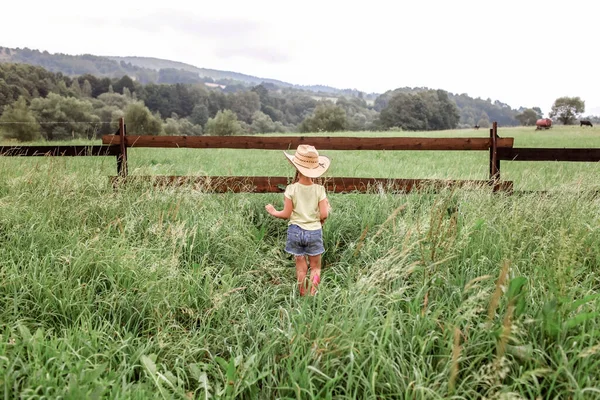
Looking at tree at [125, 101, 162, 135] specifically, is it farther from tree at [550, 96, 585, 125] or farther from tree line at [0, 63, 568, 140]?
tree at [550, 96, 585, 125]

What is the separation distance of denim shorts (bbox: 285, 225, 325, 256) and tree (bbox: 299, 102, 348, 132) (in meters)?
58.6

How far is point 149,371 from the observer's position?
8.58 ft

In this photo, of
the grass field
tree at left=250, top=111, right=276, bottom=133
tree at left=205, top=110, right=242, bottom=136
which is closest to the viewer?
the grass field

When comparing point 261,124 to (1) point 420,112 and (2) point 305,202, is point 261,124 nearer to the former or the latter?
(1) point 420,112

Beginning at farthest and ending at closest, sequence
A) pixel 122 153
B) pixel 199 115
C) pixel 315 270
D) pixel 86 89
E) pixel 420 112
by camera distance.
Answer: pixel 199 115 < pixel 86 89 < pixel 420 112 < pixel 122 153 < pixel 315 270

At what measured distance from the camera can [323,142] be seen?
6656 millimetres

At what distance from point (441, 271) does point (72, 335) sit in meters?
2.76

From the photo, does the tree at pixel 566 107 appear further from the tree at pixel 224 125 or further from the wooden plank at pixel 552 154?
the wooden plank at pixel 552 154

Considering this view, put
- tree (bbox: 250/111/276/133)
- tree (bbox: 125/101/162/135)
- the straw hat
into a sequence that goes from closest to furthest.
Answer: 1. the straw hat
2. tree (bbox: 125/101/162/135)
3. tree (bbox: 250/111/276/133)

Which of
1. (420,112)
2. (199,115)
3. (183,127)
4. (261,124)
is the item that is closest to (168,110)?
(199,115)

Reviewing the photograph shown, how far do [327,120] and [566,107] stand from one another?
3267 cm

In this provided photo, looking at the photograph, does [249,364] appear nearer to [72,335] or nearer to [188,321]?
[188,321]

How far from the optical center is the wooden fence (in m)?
6.35

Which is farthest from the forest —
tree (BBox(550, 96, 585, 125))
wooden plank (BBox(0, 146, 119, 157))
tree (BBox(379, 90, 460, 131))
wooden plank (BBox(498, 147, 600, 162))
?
wooden plank (BBox(498, 147, 600, 162))
